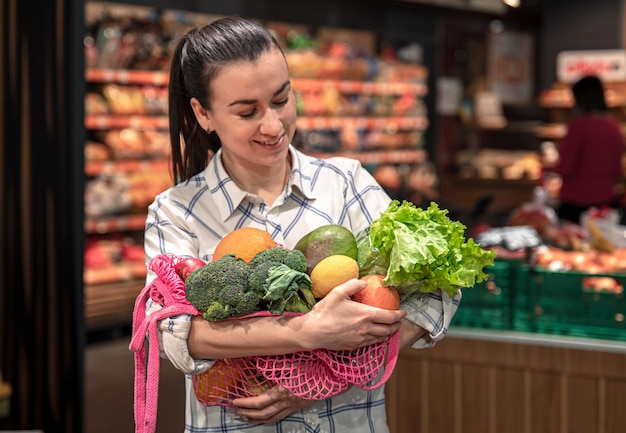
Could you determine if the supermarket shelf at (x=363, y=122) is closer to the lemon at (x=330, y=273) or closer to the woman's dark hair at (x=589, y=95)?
the woman's dark hair at (x=589, y=95)

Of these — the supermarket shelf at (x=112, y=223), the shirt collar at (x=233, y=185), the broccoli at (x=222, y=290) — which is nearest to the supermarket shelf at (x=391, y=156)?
the supermarket shelf at (x=112, y=223)

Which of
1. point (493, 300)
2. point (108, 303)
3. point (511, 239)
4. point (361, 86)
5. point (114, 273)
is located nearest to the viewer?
point (493, 300)

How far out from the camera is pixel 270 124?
1.80m

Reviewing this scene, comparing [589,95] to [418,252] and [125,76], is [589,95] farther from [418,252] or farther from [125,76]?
[418,252]

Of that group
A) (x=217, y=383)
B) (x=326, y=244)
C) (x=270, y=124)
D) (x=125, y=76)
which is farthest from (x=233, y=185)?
(x=125, y=76)

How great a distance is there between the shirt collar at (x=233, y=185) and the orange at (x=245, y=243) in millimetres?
149

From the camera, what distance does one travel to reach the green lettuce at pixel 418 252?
1.68 m

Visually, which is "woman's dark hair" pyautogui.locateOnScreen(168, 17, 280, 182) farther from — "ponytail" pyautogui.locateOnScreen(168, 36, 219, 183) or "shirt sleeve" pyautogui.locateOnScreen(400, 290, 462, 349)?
"shirt sleeve" pyautogui.locateOnScreen(400, 290, 462, 349)

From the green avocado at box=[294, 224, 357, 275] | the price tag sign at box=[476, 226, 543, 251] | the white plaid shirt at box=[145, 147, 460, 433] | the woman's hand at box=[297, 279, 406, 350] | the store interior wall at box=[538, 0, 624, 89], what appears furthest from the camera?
the store interior wall at box=[538, 0, 624, 89]

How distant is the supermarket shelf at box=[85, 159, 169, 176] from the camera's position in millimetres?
6105

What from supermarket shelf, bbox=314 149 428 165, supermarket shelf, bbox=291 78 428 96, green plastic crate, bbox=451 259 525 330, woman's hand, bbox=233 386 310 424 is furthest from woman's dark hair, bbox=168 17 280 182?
supermarket shelf, bbox=314 149 428 165

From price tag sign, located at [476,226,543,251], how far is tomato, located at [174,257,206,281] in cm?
211

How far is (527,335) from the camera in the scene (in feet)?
11.2

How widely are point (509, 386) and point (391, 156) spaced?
5.76 m
